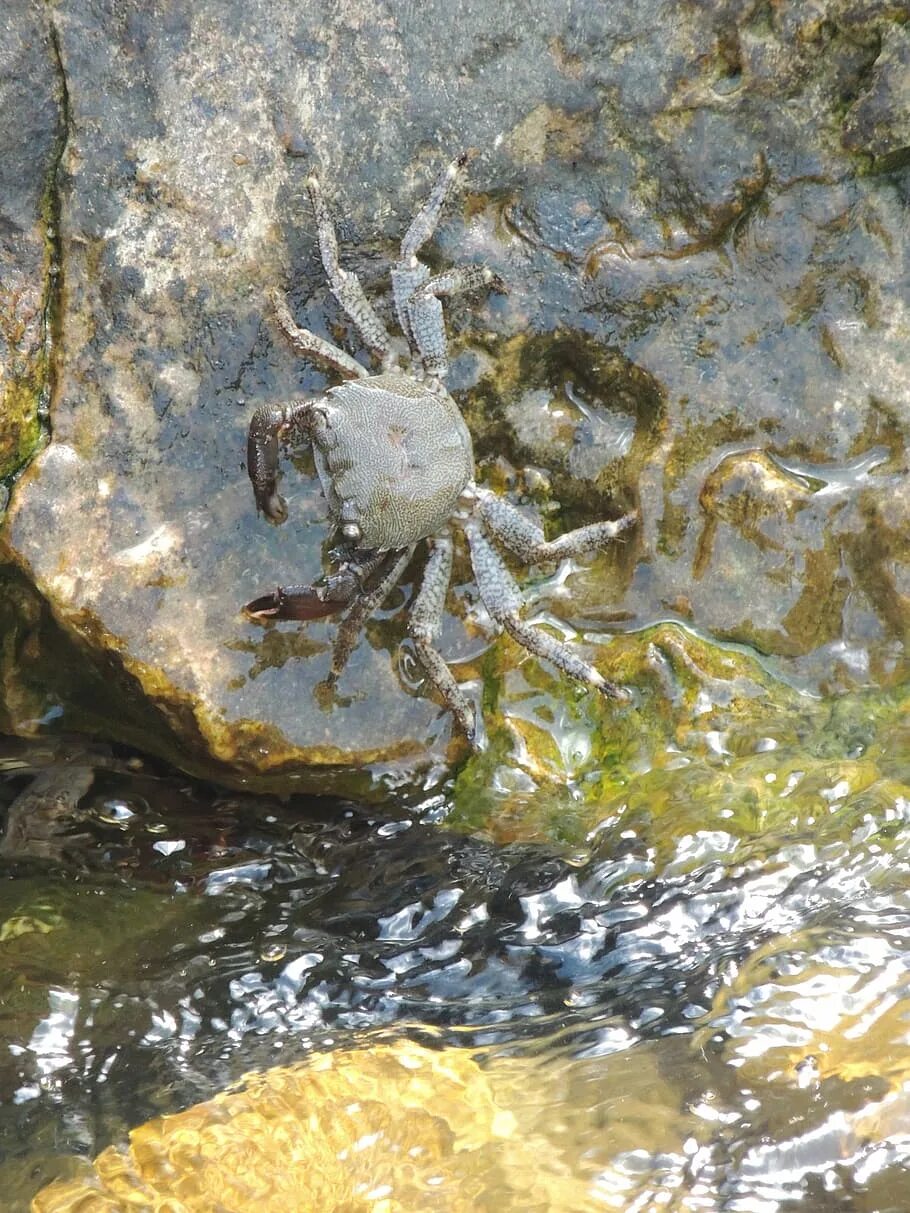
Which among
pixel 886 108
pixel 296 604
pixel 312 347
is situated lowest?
pixel 296 604

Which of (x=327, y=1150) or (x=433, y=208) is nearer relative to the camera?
(x=327, y=1150)

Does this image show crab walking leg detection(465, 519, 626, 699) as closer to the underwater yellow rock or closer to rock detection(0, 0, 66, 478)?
the underwater yellow rock

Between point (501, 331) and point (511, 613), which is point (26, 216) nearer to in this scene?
point (501, 331)

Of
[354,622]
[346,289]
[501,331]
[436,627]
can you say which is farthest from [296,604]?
[501,331]

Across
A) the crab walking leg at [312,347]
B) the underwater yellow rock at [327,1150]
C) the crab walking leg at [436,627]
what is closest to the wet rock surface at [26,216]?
the crab walking leg at [312,347]

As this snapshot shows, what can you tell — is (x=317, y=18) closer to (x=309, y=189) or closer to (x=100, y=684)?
(x=309, y=189)

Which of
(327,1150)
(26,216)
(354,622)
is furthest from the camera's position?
(354,622)
